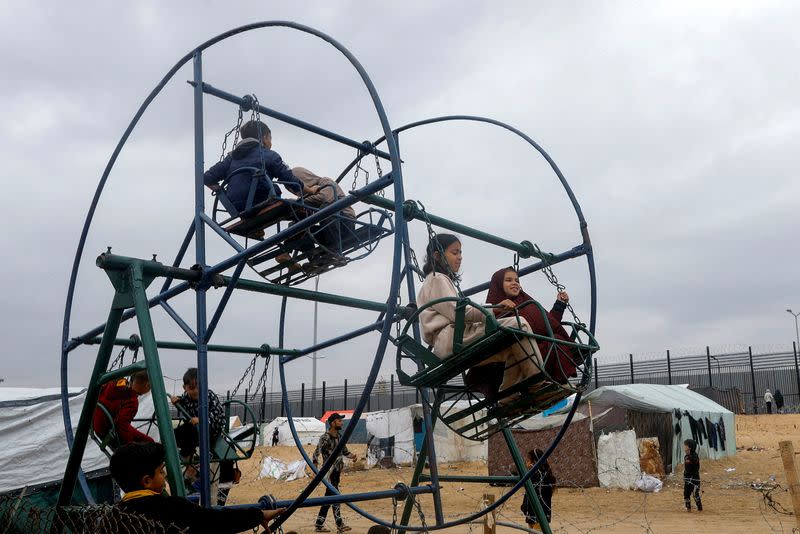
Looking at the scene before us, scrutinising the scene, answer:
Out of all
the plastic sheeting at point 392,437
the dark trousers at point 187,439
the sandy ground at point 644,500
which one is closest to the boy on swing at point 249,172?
Answer: the dark trousers at point 187,439

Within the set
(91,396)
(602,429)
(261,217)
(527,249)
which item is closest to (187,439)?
(91,396)

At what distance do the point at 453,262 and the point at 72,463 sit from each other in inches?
112

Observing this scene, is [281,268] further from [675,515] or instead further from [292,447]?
[292,447]

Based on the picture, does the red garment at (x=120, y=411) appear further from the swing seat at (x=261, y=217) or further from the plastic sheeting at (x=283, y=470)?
the plastic sheeting at (x=283, y=470)

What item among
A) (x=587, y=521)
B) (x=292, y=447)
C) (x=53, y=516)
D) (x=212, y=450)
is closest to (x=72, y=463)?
(x=53, y=516)

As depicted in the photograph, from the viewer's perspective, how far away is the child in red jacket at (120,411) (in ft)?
19.4

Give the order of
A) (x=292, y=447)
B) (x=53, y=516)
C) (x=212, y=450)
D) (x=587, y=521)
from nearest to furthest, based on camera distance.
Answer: (x=53, y=516), (x=212, y=450), (x=587, y=521), (x=292, y=447)

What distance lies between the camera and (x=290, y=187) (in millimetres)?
5656

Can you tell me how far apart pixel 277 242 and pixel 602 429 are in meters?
14.6

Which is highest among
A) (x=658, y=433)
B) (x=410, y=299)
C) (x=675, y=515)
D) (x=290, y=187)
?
(x=290, y=187)

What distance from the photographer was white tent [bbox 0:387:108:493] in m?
12.5

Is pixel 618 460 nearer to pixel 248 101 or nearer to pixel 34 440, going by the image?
pixel 34 440

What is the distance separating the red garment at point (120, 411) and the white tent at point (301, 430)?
20.5 meters

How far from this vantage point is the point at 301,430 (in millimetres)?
27656
